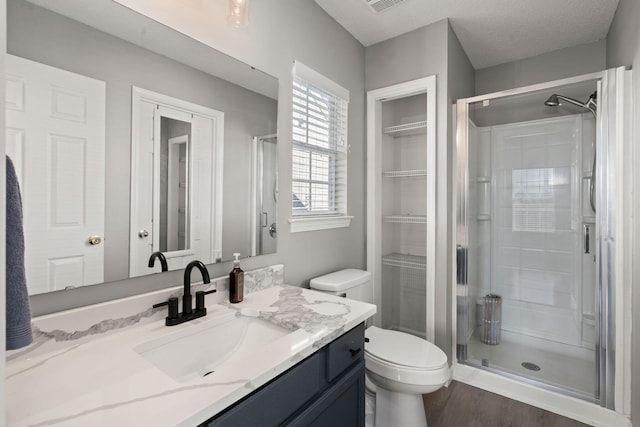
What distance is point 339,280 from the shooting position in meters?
1.99

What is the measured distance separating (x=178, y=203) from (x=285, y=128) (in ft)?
2.56

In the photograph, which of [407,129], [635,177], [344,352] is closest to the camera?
[344,352]

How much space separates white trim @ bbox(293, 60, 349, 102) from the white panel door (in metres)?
1.12

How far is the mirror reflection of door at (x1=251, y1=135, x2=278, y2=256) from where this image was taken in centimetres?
158

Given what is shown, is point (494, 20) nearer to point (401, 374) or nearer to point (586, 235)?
point (586, 235)

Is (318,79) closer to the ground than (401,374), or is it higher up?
higher up

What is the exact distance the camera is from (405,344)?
178 centimetres

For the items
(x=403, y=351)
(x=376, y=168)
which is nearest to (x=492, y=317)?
(x=403, y=351)

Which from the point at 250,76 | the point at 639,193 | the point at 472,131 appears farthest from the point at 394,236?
the point at 250,76

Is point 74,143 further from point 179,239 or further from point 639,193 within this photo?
point 639,193

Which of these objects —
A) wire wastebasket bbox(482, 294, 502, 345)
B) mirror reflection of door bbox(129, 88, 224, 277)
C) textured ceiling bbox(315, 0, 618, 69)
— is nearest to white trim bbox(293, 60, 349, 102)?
textured ceiling bbox(315, 0, 618, 69)

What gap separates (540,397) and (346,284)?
144 cm

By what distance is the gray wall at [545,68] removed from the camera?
2.58 m

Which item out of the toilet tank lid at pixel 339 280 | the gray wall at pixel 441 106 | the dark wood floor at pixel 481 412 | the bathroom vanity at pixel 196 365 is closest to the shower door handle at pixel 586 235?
the gray wall at pixel 441 106
